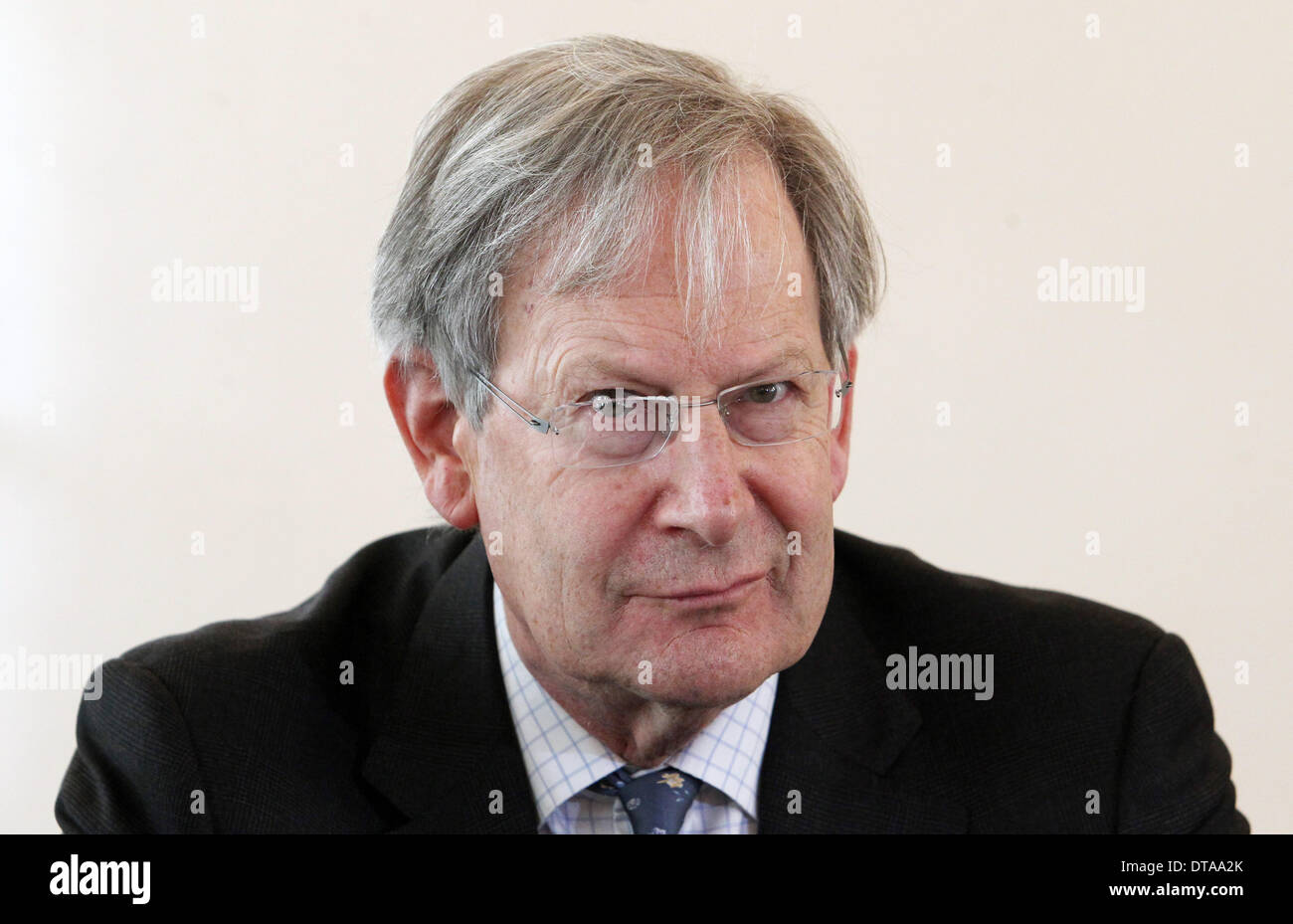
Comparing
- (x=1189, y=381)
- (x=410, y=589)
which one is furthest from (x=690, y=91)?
(x=1189, y=381)

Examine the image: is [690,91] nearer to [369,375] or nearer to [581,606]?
[581,606]

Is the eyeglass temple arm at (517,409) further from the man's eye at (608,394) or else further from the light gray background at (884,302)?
the light gray background at (884,302)

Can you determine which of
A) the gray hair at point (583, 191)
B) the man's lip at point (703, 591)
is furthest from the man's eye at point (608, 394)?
the man's lip at point (703, 591)

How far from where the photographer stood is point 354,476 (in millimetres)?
2574

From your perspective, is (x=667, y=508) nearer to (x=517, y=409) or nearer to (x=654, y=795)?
(x=517, y=409)

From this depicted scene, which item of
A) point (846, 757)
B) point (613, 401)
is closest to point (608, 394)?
point (613, 401)

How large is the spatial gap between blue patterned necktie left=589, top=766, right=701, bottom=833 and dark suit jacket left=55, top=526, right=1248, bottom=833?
10cm

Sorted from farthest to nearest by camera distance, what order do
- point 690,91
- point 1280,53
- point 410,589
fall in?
1. point 1280,53
2. point 410,589
3. point 690,91

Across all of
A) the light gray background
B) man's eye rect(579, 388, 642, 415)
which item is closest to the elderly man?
man's eye rect(579, 388, 642, 415)

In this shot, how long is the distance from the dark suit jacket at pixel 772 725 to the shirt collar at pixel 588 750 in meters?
0.02

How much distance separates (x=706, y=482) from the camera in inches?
54.6

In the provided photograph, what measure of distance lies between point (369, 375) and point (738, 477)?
1.31 meters

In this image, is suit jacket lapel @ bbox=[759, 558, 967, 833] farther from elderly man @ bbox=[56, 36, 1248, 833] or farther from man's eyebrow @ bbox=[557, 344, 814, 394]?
man's eyebrow @ bbox=[557, 344, 814, 394]
